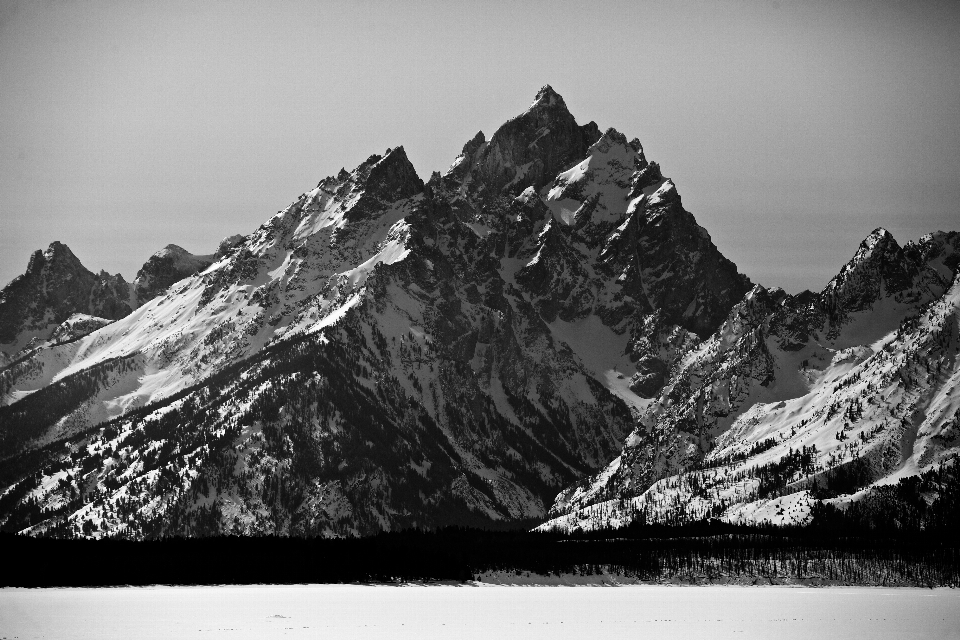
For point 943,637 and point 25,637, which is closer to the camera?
point 25,637

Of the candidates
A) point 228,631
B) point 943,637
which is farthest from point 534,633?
point 943,637

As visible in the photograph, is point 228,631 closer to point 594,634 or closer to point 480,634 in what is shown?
point 480,634

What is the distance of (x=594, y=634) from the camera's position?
652 ft

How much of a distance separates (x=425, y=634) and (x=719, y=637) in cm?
4164

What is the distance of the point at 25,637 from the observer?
593 ft

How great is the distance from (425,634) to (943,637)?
7410 cm

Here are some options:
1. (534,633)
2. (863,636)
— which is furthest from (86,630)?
(863,636)

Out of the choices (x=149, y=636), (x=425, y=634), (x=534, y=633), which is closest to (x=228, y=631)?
(x=149, y=636)

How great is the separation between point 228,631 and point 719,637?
6923 cm

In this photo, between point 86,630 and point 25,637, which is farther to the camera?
point 86,630

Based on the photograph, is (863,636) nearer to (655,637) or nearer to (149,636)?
(655,637)

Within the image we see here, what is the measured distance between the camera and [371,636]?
194 metres

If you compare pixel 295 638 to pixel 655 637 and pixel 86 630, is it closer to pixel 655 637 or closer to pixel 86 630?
pixel 86 630

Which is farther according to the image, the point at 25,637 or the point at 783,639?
the point at 783,639
